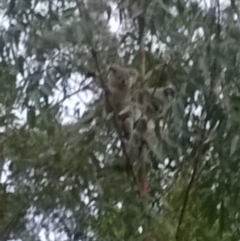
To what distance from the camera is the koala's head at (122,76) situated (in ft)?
6.26

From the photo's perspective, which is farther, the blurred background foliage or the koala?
the koala

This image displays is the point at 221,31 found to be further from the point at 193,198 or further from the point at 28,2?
the point at 193,198

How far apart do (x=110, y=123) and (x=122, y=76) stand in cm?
14

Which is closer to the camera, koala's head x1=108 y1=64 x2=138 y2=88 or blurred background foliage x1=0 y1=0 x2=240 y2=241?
blurred background foliage x1=0 y1=0 x2=240 y2=241

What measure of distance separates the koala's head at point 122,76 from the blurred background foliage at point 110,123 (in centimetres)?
3

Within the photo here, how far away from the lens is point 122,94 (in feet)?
6.41

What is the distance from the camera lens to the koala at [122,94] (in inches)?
75.4

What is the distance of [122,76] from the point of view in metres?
1.93

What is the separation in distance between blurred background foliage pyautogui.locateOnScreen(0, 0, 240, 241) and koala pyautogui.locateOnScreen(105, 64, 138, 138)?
1.2 inches

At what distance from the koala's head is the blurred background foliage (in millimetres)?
28

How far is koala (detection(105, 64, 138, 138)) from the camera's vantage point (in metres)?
1.92

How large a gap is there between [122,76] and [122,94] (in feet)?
0.17

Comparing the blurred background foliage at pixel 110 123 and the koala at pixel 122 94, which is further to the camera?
the koala at pixel 122 94

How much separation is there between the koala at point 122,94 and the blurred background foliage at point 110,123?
0.10 feet
